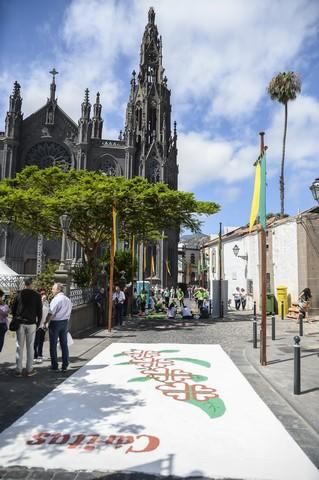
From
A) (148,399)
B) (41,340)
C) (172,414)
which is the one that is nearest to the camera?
(172,414)

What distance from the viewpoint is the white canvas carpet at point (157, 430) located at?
416 centimetres

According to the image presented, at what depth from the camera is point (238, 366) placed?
30.1 feet

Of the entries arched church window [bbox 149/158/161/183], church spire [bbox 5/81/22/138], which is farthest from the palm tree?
church spire [bbox 5/81/22/138]

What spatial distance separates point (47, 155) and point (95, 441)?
47885mm

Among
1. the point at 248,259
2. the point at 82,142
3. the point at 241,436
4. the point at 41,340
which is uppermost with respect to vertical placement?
the point at 82,142

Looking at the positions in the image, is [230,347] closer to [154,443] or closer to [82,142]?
[154,443]

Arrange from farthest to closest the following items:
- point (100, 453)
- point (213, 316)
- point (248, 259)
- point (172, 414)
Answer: point (248, 259) → point (213, 316) → point (172, 414) → point (100, 453)

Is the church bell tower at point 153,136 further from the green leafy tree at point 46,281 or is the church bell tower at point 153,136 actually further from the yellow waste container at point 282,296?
the green leafy tree at point 46,281

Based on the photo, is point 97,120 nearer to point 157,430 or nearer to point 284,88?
point 284,88

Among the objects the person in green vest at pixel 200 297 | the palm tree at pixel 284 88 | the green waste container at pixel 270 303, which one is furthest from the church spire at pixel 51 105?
the green waste container at pixel 270 303

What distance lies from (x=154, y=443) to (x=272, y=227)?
68.6 ft

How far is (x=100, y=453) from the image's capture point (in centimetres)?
438

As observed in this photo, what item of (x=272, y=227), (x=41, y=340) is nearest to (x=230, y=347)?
(x=41, y=340)

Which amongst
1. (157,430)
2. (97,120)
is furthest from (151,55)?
(157,430)
